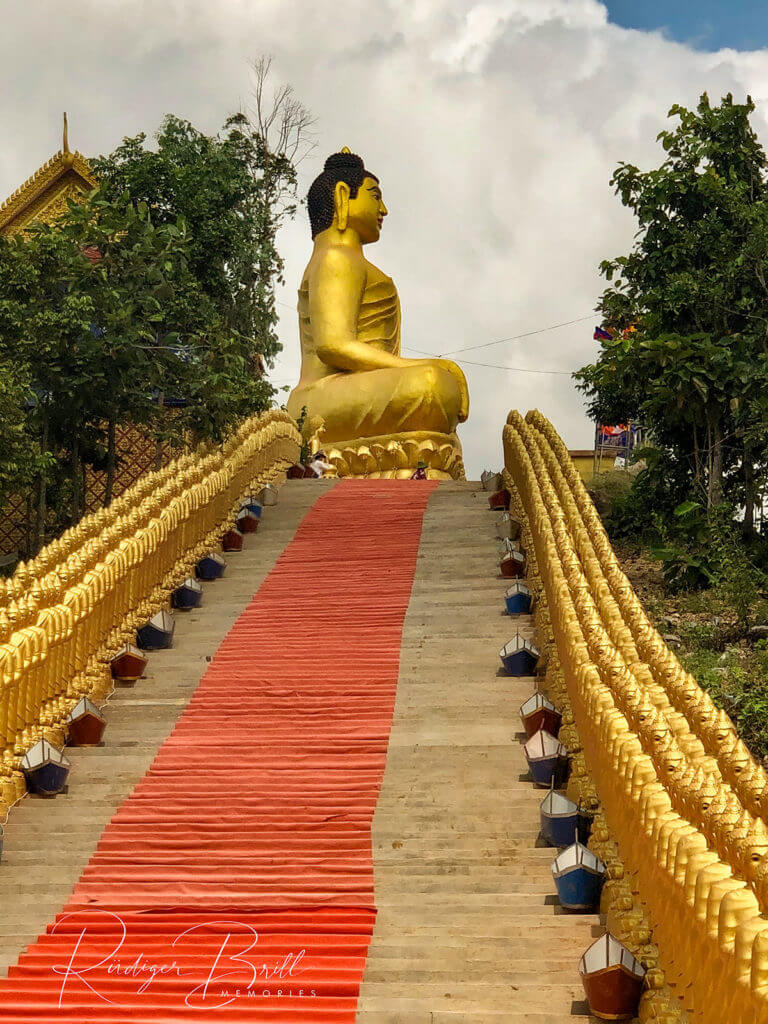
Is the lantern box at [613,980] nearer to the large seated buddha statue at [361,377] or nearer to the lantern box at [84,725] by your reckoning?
the lantern box at [84,725]

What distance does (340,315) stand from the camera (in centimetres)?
2042

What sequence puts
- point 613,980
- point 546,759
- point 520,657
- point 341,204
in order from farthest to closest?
1. point 341,204
2. point 520,657
3. point 546,759
4. point 613,980

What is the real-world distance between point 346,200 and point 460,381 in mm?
3404

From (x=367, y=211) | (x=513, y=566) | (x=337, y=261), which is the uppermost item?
(x=367, y=211)

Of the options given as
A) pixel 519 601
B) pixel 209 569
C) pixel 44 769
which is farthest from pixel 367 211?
pixel 44 769

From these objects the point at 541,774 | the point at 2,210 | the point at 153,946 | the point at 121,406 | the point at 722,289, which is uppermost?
the point at 2,210

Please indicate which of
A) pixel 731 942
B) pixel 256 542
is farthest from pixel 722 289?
pixel 731 942

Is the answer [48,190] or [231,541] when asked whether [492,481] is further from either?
[48,190]

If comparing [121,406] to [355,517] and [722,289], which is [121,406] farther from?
[722,289]

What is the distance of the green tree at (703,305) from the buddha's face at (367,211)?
201 inches

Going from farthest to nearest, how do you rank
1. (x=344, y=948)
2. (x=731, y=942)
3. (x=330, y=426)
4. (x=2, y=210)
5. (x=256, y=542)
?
(x=2, y=210), (x=330, y=426), (x=256, y=542), (x=344, y=948), (x=731, y=942)

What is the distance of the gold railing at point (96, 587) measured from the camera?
381 inches

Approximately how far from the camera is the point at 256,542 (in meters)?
14.9

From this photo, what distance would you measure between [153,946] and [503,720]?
11.0 ft
